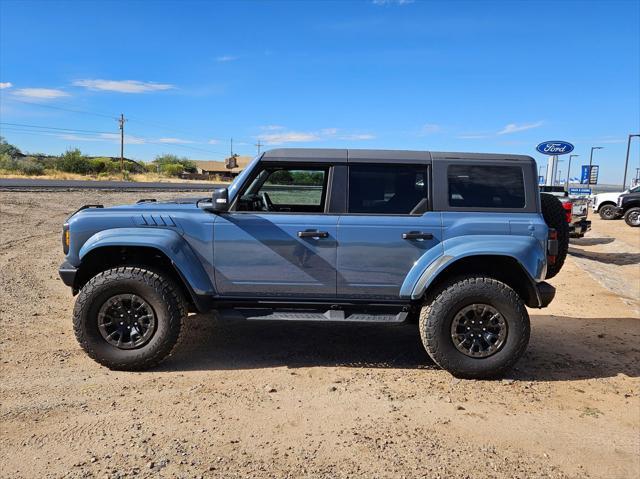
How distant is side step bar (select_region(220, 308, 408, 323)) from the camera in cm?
446

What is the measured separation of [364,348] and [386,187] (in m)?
1.75

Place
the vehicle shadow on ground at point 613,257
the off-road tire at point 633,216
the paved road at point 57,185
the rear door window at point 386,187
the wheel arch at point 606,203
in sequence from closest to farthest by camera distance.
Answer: the rear door window at point 386,187, the vehicle shadow on ground at point 613,257, the off-road tire at point 633,216, the wheel arch at point 606,203, the paved road at point 57,185

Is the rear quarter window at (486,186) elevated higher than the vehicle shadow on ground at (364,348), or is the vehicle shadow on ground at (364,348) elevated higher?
the rear quarter window at (486,186)

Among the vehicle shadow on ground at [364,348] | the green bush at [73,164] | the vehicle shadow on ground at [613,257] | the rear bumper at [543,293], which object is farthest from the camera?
the green bush at [73,164]

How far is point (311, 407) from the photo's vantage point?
152 inches

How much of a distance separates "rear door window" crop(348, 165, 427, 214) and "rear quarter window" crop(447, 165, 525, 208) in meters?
0.28

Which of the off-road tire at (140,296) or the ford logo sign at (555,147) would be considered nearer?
the off-road tire at (140,296)

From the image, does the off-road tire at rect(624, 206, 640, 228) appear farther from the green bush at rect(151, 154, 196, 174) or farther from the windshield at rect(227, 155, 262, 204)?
the green bush at rect(151, 154, 196, 174)

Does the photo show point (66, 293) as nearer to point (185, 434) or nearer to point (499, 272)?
point (185, 434)

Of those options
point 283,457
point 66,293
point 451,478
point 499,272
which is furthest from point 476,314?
point 66,293

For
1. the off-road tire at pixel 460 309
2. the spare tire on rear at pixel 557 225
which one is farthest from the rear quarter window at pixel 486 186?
the off-road tire at pixel 460 309

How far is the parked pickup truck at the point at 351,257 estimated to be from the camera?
14.5 feet

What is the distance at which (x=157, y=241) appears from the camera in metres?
4.39

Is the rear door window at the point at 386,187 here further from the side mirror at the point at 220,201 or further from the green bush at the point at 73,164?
the green bush at the point at 73,164
